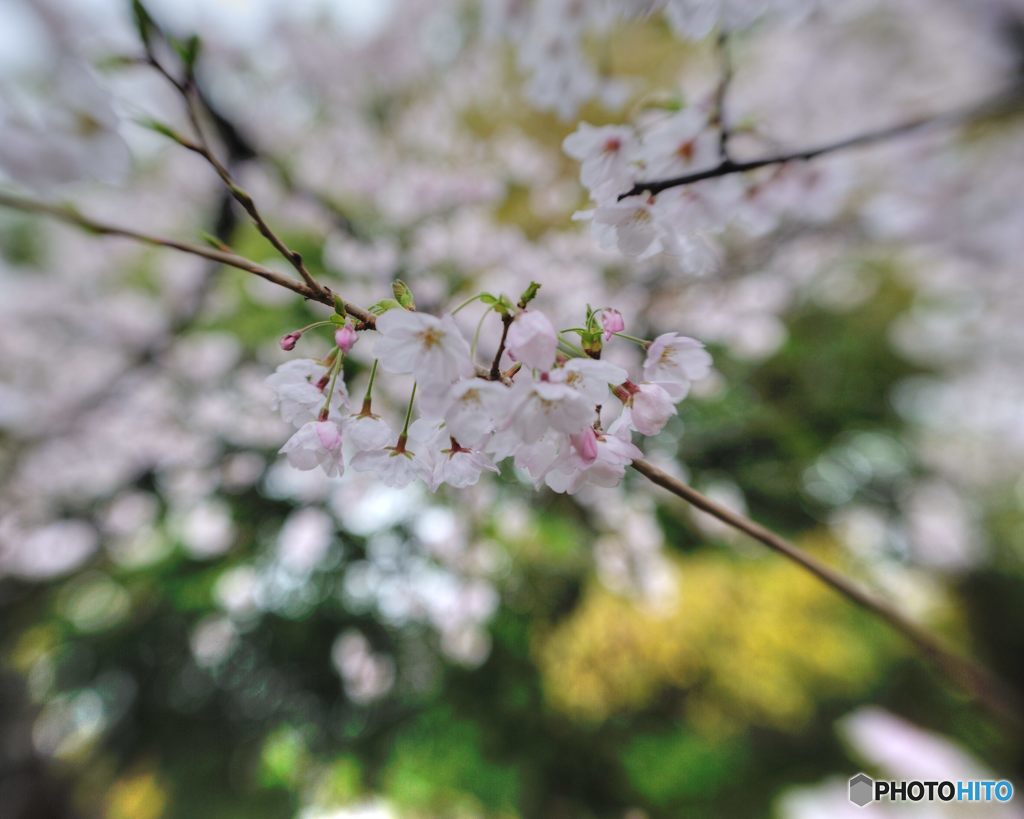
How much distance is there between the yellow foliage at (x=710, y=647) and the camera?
1.34 m

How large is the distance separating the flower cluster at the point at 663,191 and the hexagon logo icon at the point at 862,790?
1.01 meters

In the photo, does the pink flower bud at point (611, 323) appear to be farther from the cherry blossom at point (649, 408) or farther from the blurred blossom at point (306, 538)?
the blurred blossom at point (306, 538)

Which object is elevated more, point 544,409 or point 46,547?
point 544,409

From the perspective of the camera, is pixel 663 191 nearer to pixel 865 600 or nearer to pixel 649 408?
pixel 649 408

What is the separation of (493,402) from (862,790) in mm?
1157

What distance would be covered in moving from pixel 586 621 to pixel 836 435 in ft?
3.22

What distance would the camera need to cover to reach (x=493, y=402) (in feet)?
0.72

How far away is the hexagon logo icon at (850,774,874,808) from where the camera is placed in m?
0.82

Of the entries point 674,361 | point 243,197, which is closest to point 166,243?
point 243,197

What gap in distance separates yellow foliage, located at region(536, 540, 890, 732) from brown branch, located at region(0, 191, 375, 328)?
128 cm

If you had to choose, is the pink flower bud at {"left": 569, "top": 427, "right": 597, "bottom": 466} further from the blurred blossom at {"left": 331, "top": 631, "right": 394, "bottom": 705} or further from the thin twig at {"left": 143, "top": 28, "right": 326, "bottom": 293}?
the blurred blossom at {"left": 331, "top": 631, "right": 394, "bottom": 705}

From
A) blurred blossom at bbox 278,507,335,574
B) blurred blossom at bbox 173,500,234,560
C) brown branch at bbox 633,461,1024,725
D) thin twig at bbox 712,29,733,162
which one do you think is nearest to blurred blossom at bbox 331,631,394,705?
blurred blossom at bbox 278,507,335,574

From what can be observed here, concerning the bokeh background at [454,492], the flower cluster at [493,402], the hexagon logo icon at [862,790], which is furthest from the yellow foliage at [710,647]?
the flower cluster at [493,402]

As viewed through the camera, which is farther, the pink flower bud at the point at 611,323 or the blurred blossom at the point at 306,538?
the blurred blossom at the point at 306,538
